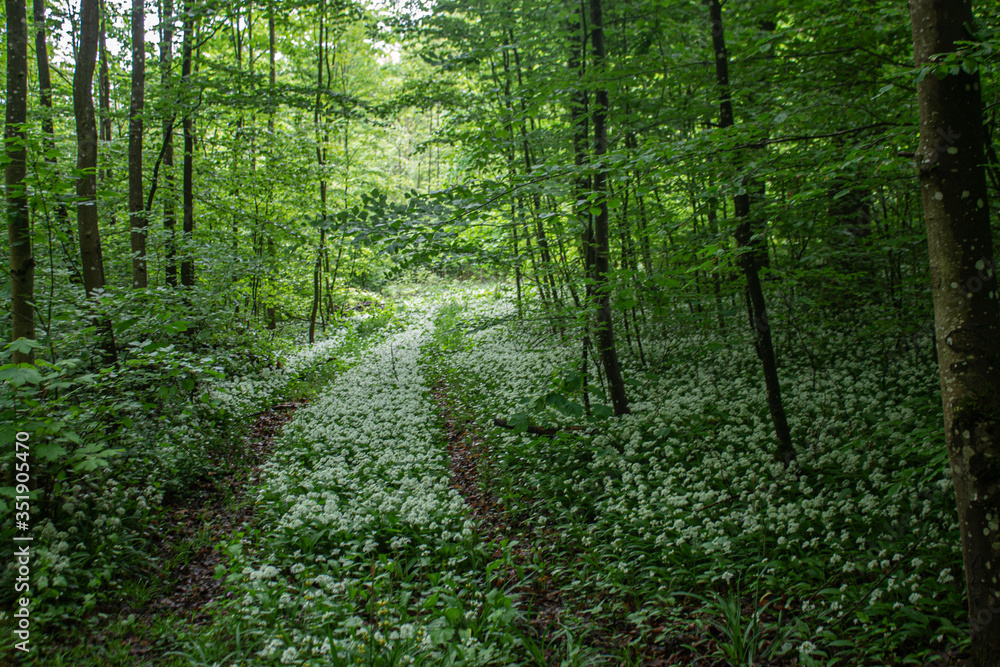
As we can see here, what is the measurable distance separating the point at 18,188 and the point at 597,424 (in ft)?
24.8

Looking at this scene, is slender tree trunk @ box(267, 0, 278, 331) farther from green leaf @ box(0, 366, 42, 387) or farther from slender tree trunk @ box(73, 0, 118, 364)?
green leaf @ box(0, 366, 42, 387)

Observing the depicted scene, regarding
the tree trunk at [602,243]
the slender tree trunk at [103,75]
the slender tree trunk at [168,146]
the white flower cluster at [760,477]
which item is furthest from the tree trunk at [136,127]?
the tree trunk at [602,243]

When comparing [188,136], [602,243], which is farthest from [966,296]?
[188,136]

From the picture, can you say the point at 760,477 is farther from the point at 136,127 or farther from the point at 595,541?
the point at 136,127

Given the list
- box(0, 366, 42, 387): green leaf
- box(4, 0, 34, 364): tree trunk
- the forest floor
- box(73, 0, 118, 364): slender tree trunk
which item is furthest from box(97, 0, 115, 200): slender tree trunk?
box(0, 366, 42, 387): green leaf

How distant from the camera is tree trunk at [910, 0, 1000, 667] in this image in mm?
2625

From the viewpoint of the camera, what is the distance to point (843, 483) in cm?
524

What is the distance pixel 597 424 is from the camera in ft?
26.2

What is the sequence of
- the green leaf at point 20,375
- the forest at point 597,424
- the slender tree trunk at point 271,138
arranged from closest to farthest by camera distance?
1. the green leaf at point 20,375
2. the forest at point 597,424
3. the slender tree trunk at point 271,138

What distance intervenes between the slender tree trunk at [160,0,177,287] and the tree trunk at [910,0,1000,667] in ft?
36.7

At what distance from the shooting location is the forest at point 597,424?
362cm

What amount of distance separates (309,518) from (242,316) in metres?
5.75

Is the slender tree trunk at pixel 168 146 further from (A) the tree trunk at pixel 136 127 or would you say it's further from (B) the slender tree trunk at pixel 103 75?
(B) the slender tree trunk at pixel 103 75

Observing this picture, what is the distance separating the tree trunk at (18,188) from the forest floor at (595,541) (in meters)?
2.93
